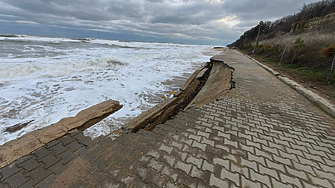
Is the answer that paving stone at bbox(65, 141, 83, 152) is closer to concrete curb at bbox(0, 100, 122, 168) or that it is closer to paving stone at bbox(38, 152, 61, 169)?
paving stone at bbox(38, 152, 61, 169)

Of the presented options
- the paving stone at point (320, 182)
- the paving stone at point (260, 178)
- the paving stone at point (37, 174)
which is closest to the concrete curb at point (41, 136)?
the paving stone at point (37, 174)

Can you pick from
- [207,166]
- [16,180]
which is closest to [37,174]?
[16,180]

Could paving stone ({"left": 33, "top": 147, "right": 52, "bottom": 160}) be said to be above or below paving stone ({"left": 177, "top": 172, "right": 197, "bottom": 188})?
below

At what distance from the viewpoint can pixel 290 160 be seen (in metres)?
2.09

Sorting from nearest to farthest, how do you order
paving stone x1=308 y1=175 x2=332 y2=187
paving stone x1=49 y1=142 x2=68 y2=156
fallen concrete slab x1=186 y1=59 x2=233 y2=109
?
paving stone x1=308 y1=175 x2=332 y2=187 < paving stone x1=49 y1=142 x2=68 y2=156 < fallen concrete slab x1=186 y1=59 x2=233 y2=109

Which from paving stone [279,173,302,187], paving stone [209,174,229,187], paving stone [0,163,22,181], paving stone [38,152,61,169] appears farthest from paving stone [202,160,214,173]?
paving stone [0,163,22,181]

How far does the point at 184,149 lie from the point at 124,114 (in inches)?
130

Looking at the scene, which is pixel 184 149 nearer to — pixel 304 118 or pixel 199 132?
pixel 199 132

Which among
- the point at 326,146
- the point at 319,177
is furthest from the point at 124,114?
the point at 326,146

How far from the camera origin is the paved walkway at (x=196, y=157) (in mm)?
1700

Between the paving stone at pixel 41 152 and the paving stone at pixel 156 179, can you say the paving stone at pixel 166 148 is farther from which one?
the paving stone at pixel 41 152

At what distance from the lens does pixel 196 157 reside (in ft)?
6.66

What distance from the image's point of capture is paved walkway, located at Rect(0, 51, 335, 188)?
1700 mm

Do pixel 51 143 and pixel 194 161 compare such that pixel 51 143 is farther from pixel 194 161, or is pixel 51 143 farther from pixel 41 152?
pixel 194 161
